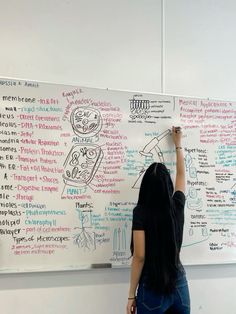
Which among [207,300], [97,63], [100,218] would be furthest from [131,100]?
[207,300]

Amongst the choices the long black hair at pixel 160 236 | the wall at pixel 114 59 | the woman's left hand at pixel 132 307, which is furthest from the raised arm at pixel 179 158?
the woman's left hand at pixel 132 307

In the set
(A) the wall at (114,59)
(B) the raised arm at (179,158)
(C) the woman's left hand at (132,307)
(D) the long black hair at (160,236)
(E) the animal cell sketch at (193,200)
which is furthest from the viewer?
(E) the animal cell sketch at (193,200)

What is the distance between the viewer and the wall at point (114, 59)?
7.63ft

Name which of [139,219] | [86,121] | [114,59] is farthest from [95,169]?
[114,59]

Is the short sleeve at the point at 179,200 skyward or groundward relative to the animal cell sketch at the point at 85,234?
skyward

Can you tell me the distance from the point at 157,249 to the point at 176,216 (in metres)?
0.23

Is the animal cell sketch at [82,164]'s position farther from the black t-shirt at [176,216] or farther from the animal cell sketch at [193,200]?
the animal cell sketch at [193,200]

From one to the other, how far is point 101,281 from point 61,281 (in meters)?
0.26

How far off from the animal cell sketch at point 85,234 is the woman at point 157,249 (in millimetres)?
368

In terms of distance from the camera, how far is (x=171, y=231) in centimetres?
198

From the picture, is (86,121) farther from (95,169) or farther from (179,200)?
(179,200)

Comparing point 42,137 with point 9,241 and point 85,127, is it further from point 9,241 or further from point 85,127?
point 9,241

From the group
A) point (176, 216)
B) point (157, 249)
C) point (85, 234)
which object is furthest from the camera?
point (85, 234)

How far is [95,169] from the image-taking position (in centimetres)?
239
